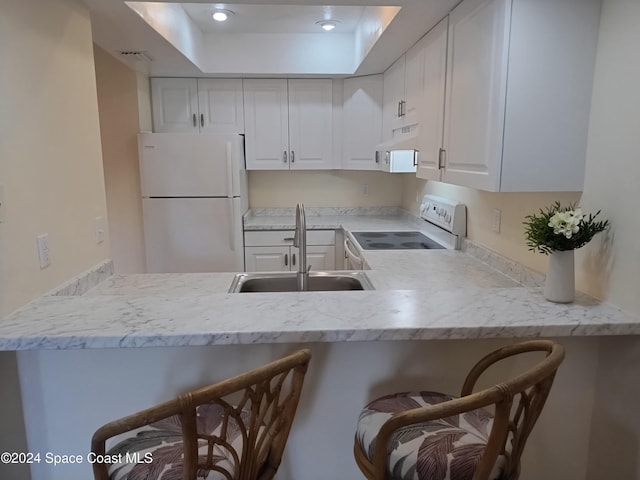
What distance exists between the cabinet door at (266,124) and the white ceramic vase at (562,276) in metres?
2.78

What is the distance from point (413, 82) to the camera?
8.67ft

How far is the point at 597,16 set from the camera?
4.70ft

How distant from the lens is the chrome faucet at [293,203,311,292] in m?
2.10

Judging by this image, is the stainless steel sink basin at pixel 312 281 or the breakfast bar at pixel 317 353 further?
the stainless steel sink basin at pixel 312 281

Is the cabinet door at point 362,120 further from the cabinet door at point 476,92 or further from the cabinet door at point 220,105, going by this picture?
the cabinet door at point 476,92

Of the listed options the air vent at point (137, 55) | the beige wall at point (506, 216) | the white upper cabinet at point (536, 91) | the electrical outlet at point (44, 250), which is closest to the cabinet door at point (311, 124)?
the air vent at point (137, 55)

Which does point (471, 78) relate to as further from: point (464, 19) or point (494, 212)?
point (494, 212)

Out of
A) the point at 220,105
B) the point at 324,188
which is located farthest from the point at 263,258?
the point at 220,105

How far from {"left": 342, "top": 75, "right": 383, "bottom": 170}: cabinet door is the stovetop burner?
74cm

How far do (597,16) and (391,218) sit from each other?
2.73 metres

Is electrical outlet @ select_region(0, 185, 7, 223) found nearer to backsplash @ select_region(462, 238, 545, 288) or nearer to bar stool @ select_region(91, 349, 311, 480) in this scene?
bar stool @ select_region(91, 349, 311, 480)

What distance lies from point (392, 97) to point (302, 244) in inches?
66.5

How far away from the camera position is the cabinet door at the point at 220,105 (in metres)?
3.66

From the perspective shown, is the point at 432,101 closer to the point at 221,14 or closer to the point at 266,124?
the point at 221,14
